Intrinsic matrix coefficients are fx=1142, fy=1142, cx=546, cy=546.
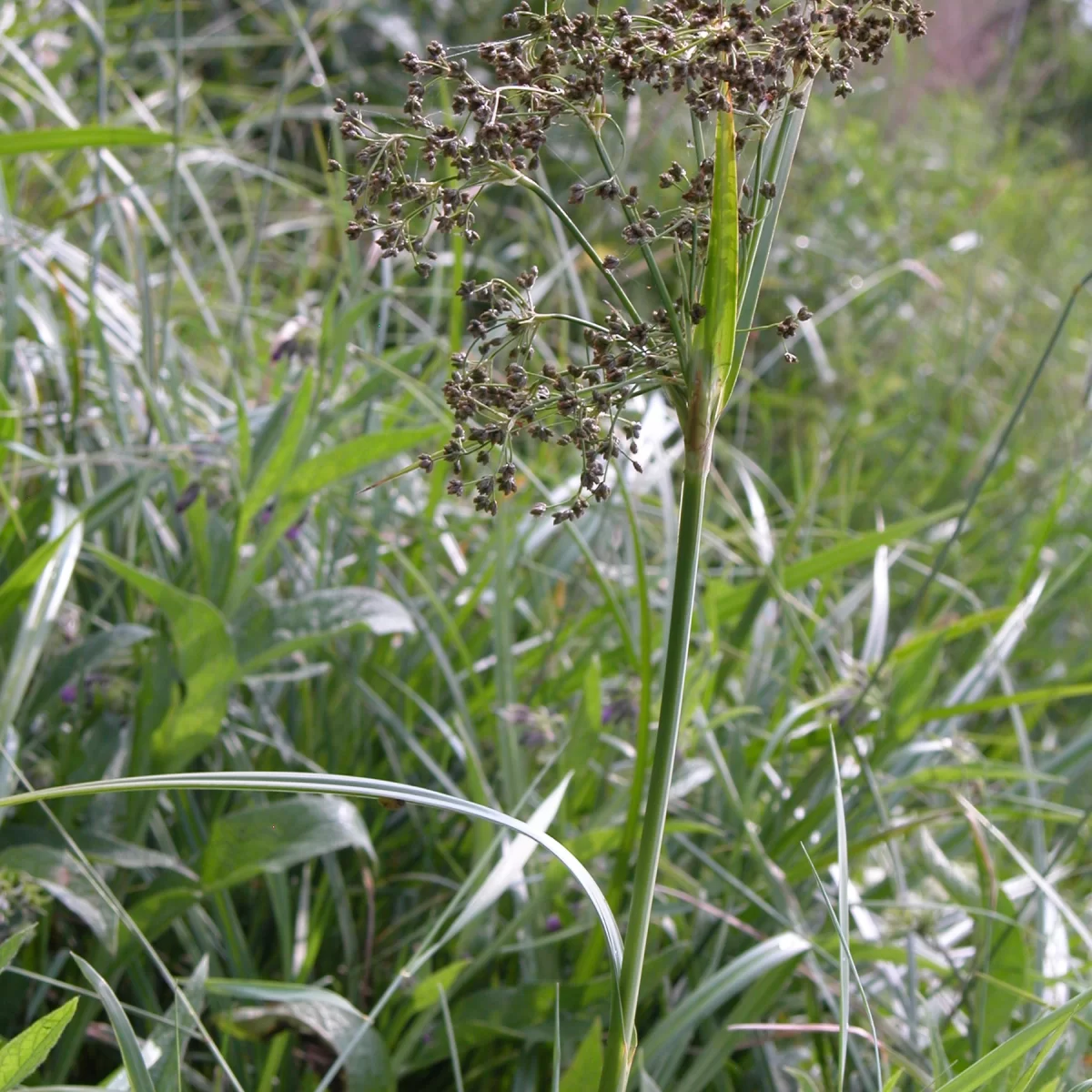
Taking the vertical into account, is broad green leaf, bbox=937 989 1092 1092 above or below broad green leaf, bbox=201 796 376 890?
above

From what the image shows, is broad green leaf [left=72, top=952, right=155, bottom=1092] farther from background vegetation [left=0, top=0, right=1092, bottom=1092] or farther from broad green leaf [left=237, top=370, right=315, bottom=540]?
broad green leaf [left=237, top=370, right=315, bottom=540]

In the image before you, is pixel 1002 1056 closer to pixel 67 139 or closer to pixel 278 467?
pixel 278 467

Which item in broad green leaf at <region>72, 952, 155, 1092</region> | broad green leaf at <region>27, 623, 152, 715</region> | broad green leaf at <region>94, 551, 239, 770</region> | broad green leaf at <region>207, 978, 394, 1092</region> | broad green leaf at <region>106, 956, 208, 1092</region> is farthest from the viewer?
broad green leaf at <region>27, 623, 152, 715</region>

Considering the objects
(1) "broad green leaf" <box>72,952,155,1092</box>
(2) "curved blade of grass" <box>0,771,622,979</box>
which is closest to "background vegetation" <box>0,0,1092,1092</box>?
(1) "broad green leaf" <box>72,952,155,1092</box>

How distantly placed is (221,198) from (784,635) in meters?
2.45

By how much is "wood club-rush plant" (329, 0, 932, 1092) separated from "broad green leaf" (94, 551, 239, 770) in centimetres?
56

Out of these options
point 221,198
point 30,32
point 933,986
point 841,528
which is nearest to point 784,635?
point 841,528

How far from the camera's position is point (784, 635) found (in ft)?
6.37

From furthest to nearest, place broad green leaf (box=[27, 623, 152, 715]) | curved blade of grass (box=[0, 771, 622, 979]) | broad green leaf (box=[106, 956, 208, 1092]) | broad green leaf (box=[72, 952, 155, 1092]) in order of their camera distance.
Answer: broad green leaf (box=[27, 623, 152, 715]) → broad green leaf (box=[106, 956, 208, 1092]) → broad green leaf (box=[72, 952, 155, 1092]) → curved blade of grass (box=[0, 771, 622, 979])

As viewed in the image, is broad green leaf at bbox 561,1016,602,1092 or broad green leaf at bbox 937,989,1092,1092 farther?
broad green leaf at bbox 561,1016,602,1092

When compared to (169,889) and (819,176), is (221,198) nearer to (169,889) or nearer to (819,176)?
(819,176)

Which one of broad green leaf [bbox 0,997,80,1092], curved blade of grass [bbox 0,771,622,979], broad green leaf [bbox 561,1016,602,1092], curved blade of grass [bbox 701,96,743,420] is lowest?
broad green leaf [bbox 561,1016,602,1092]

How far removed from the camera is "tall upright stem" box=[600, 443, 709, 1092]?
70cm

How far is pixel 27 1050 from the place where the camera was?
0.76 meters
